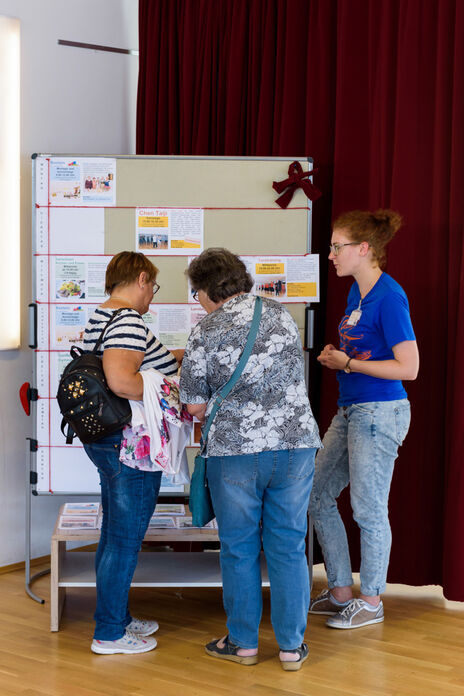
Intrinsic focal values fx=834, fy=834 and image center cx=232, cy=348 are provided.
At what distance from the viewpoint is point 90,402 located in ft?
7.70

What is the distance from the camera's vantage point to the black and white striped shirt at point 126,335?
235 cm

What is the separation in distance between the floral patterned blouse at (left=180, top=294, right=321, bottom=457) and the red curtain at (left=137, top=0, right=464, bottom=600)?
33.2 inches

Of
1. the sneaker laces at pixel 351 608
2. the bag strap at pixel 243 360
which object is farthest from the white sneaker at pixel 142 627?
the bag strap at pixel 243 360

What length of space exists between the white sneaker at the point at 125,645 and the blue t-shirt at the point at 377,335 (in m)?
1.01

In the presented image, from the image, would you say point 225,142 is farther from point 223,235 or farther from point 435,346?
point 435,346

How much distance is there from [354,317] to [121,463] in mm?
923

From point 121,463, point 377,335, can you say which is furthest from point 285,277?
point 121,463

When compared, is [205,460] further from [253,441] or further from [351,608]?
[351,608]

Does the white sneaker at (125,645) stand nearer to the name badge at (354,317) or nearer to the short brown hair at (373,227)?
the name badge at (354,317)

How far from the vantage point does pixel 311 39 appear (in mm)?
3352

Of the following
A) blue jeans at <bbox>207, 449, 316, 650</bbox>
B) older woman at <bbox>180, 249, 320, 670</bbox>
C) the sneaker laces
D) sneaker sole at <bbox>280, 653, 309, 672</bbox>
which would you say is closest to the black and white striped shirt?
older woman at <bbox>180, 249, 320, 670</bbox>

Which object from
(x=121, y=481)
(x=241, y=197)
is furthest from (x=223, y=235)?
(x=121, y=481)

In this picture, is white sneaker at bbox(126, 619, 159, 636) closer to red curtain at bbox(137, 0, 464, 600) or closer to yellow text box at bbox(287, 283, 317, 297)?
red curtain at bbox(137, 0, 464, 600)

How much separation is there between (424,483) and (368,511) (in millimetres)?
435
